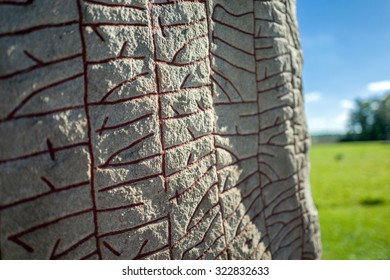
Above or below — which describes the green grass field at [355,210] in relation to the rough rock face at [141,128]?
below

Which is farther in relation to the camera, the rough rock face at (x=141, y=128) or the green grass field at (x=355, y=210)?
the green grass field at (x=355, y=210)

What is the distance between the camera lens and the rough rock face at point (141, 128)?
0.90m

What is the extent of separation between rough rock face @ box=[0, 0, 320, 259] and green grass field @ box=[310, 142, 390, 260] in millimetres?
2618

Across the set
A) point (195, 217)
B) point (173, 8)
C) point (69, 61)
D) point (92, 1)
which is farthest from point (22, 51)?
point (195, 217)

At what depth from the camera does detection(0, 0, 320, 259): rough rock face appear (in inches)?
35.4

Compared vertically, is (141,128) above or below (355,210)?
above

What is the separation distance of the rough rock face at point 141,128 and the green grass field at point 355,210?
103 inches

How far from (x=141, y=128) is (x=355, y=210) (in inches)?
199

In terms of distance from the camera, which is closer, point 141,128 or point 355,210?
point 141,128

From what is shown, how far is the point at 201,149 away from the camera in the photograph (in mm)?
1285

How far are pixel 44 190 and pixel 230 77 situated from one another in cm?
87

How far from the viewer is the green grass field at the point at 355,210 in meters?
3.77

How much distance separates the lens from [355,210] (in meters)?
5.21
